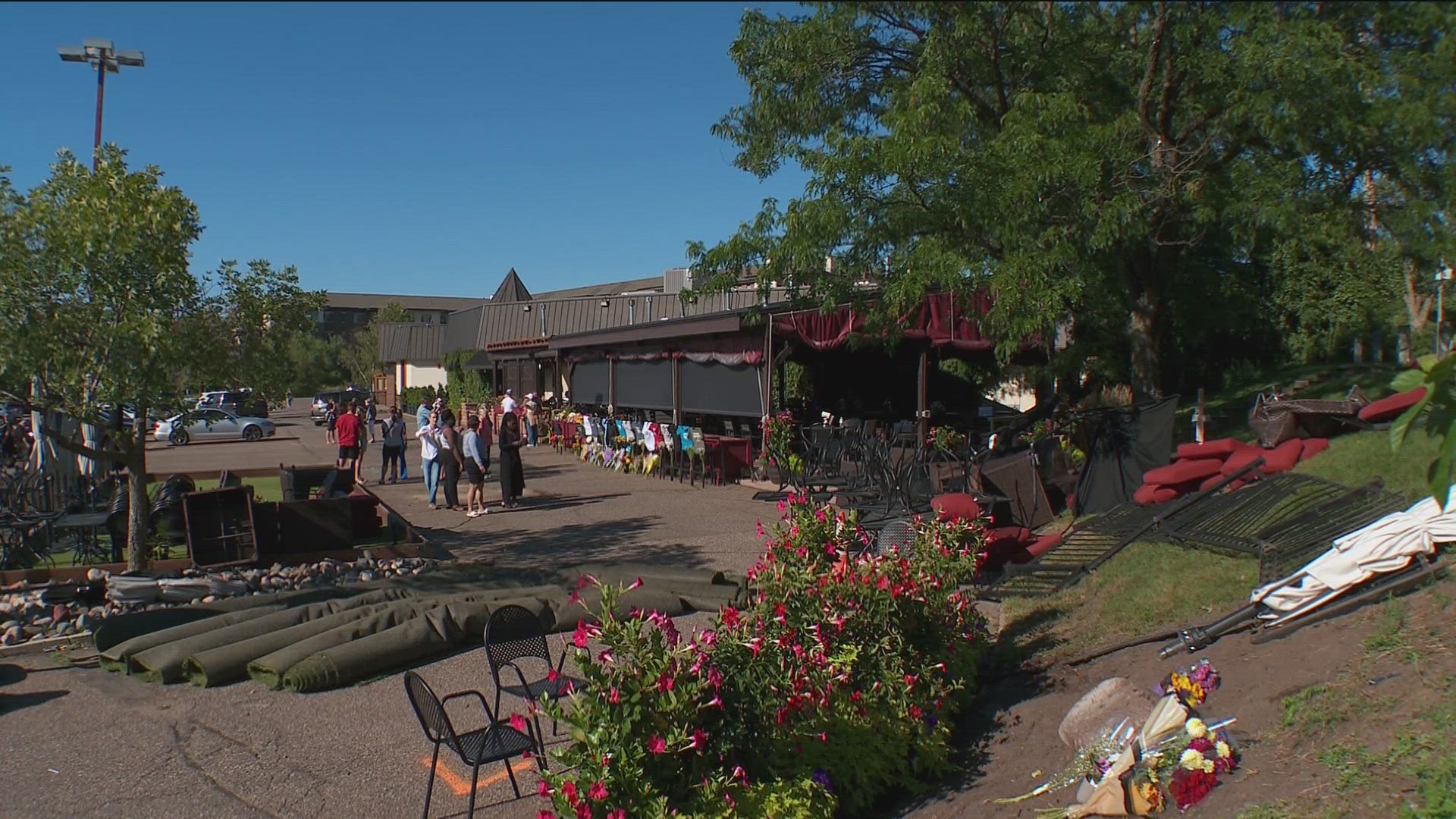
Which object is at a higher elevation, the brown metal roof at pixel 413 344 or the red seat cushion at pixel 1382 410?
the brown metal roof at pixel 413 344

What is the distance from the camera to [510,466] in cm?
1573

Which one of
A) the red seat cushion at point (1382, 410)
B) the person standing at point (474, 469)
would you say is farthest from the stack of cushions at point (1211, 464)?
the person standing at point (474, 469)

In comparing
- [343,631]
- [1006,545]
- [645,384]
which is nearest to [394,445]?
[645,384]

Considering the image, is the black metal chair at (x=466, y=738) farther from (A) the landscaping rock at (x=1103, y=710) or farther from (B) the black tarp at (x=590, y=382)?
(B) the black tarp at (x=590, y=382)

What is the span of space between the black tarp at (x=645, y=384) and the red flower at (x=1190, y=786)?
56.3 feet

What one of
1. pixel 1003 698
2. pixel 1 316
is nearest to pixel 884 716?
pixel 1003 698

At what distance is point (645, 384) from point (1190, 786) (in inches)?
738

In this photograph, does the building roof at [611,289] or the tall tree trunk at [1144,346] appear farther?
the building roof at [611,289]

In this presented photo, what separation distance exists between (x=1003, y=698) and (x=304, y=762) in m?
3.97

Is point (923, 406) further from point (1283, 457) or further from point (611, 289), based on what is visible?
point (611, 289)

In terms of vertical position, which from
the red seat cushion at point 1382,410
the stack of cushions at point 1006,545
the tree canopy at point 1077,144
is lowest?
the stack of cushions at point 1006,545

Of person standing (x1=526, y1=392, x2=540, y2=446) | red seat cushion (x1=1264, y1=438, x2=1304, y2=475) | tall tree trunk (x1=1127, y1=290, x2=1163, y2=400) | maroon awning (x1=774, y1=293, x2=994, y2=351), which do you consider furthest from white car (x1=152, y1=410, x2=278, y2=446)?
red seat cushion (x1=1264, y1=438, x2=1304, y2=475)

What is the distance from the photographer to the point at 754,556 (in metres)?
11.2

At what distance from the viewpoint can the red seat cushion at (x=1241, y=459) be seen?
30.9 ft
